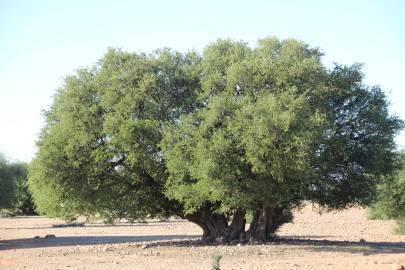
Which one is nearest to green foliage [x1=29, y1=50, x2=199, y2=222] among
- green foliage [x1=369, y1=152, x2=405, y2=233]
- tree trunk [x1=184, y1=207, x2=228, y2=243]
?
tree trunk [x1=184, y1=207, x2=228, y2=243]

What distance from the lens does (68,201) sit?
3250 cm

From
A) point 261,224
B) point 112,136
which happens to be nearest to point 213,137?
point 112,136

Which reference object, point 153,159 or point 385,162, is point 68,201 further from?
point 385,162

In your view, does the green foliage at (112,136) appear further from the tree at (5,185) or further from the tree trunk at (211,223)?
the tree at (5,185)

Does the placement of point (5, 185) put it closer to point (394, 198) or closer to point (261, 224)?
point (261, 224)

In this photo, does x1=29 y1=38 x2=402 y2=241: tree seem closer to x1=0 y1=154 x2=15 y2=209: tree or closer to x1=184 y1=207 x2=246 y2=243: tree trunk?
x1=184 y1=207 x2=246 y2=243: tree trunk

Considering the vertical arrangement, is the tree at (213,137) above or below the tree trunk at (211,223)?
above

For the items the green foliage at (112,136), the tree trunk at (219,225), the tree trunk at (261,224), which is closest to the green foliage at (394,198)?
the tree trunk at (261,224)

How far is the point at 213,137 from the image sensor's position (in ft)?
91.7

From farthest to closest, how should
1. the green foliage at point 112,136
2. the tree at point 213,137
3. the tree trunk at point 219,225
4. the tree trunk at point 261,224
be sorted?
the tree trunk at point 219,225 → the tree trunk at point 261,224 → the green foliage at point 112,136 → the tree at point 213,137

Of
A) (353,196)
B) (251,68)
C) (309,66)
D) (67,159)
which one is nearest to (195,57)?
(251,68)

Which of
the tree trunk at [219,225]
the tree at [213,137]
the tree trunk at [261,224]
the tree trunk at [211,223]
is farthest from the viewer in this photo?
the tree trunk at [211,223]

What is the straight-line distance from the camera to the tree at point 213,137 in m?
27.6

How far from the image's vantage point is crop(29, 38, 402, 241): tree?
90.6 feet
